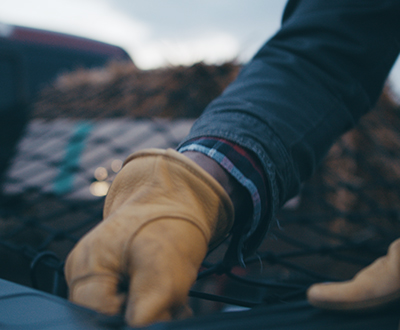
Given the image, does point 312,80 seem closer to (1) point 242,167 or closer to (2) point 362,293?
(1) point 242,167

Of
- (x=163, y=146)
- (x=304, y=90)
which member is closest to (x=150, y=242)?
(x=304, y=90)

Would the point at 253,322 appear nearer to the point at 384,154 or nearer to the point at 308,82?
the point at 308,82

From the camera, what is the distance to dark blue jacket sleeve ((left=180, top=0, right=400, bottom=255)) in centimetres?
47

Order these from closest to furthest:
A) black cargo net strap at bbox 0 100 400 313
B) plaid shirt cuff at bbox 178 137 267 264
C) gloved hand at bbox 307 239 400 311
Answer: gloved hand at bbox 307 239 400 311 → plaid shirt cuff at bbox 178 137 267 264 → black cargo net strap at bbox 0 100 400 313

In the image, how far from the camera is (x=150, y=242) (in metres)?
0.29

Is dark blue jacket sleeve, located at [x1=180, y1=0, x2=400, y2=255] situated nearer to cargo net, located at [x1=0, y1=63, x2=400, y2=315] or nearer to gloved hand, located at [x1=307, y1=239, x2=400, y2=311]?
gloved hand, located at [x1=307, y1=239, x2=400, y2=311]

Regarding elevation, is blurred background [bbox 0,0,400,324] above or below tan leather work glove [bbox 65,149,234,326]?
below

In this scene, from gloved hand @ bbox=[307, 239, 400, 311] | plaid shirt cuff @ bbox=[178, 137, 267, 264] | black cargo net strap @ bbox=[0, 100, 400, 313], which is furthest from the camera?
black cargo net strap @ bbox=[0, 100, 400, 313]

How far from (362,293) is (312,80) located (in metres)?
0.37

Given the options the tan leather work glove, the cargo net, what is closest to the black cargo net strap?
the cargo net

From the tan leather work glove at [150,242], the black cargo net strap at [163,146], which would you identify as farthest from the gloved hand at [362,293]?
the black cargo net strap at [163,146]

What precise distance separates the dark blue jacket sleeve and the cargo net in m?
0.40

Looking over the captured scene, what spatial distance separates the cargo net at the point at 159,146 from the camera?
0.95 metres

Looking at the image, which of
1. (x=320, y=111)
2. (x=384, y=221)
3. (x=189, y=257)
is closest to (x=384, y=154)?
(x=384, y=221)
